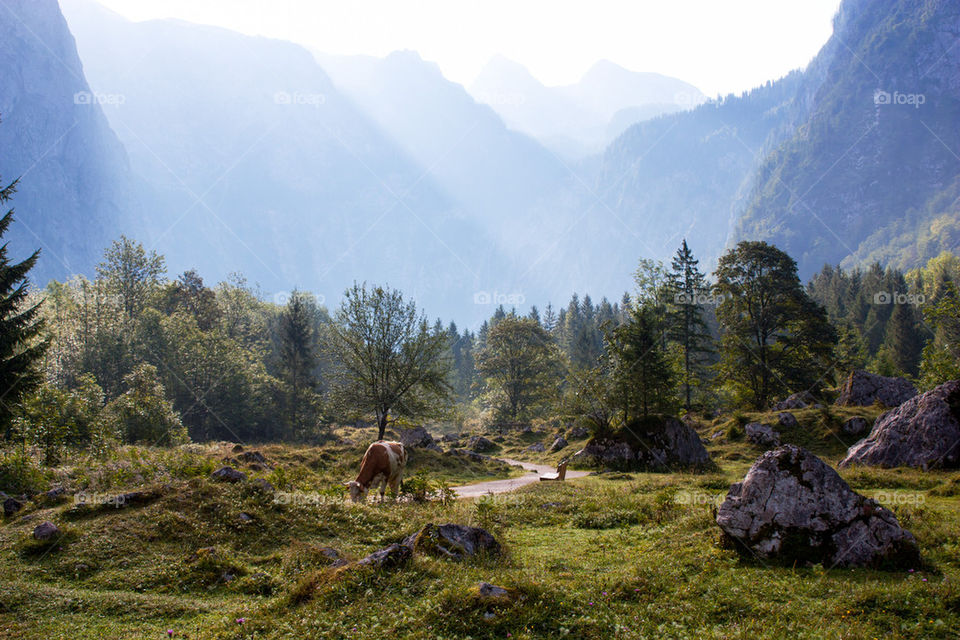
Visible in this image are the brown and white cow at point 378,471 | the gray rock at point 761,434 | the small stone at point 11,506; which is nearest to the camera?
the small stone at point 11,506

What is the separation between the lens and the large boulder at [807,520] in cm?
873

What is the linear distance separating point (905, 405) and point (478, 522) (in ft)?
64.3

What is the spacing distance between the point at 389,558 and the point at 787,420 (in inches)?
1078

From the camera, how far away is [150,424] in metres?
30.6

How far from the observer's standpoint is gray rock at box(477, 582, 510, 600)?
7.16 metres

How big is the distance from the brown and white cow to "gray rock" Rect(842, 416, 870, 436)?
23.9m

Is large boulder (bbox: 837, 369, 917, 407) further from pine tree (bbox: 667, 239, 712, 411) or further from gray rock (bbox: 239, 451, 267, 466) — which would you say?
gray rock (bbox: 239, 451, 267, 466)

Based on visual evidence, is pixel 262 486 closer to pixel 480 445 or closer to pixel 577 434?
pixel 480 445

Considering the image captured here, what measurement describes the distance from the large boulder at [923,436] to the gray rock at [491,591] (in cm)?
1968

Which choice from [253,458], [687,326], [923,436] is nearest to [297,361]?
[253,458]

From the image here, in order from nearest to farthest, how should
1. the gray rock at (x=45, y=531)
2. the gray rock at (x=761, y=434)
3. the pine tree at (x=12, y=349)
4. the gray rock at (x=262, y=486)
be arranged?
the gray rock at (x=45, y=531) → the gray rock at (x=262, y=486) → the pine tree at (x=12, y=349) → the gray rock at (x=761, y=434)

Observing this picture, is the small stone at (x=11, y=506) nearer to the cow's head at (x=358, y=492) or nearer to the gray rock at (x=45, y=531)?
the gray rock at (x=45, y=531)

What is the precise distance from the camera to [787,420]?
28.0 m

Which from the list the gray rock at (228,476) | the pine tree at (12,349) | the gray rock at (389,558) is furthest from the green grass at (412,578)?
the pine tree at (12,349)
